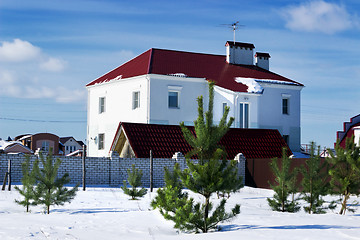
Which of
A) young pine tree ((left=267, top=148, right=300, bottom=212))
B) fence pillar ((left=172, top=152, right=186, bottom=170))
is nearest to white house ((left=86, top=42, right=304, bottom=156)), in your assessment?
fence pillar ((left=172, top=152, right=186, bottom=170))

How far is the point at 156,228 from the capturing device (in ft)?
42.7

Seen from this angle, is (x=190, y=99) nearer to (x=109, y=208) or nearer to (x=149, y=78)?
(x=149, y=78)

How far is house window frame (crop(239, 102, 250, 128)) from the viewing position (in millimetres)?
36572

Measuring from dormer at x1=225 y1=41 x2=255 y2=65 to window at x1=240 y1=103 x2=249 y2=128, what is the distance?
6.21 m

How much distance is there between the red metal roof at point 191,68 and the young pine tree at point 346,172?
18.8 meters

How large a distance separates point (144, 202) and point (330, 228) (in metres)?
9.08

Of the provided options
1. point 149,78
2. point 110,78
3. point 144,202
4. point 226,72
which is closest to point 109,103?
point 110,78

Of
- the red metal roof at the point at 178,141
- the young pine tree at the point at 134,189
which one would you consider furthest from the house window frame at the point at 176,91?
the young pine tree at the point at 134,189

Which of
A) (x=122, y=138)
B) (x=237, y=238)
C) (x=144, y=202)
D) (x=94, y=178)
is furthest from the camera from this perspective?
(x=122, y=138)

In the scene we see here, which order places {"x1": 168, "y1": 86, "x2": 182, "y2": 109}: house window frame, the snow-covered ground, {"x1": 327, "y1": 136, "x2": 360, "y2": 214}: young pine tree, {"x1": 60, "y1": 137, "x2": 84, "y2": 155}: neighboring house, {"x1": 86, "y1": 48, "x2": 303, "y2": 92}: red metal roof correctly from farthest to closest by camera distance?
1. {"x1": 60, "y1": 137, "x2": 84, "y2": 155}: neighboring house
2. {"x1": 86, "y1": 48, "x2": 303, "y2": 92}: red metal roof
3. {"x1": 168, "y1": 86, "x2": 182, "y2": 109}: house window frame
4. {"x1": 327, "y1": 136, "x2": 360, "y2": 214}: young pine tree
5. the snow-covered ground

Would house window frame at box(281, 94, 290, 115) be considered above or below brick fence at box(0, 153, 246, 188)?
above

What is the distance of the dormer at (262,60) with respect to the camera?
43312mm

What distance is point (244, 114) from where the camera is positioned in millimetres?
36812

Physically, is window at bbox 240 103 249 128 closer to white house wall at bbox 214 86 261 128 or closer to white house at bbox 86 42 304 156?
white house at bbox 86 42 304 156
